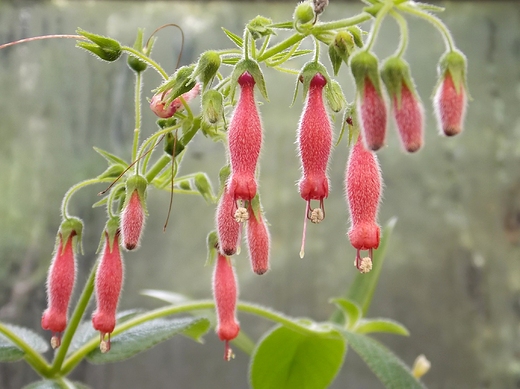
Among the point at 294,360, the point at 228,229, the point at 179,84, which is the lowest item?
the point at 294,360

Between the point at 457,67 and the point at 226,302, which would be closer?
the point at 457,67

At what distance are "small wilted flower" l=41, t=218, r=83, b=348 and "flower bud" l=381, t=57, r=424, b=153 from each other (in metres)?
0.34

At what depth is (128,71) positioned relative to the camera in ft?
3.81

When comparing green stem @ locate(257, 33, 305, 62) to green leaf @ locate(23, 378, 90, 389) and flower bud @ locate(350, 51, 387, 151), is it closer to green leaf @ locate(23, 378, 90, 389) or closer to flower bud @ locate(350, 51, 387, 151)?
flower bud @ locate(350, 51, 387, 151)

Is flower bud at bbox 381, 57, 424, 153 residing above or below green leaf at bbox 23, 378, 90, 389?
above

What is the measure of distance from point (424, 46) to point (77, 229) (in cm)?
100

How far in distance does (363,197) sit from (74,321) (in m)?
0.32

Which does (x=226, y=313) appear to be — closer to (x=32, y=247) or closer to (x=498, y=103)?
(x=32, y=247)

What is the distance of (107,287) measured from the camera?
443 millimetres

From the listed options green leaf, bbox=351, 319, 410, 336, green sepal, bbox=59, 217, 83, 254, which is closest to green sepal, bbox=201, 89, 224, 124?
green sepal, bbox=59, 217, 83, 254

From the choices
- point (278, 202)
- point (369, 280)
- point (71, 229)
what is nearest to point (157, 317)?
point (71, 229)

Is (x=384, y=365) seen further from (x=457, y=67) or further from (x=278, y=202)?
(x=278, y=202)

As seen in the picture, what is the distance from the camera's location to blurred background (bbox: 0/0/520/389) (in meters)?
1.11

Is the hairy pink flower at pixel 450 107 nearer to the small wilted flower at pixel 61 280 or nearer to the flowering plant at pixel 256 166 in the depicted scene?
the flowering plant at pixel 256 166
